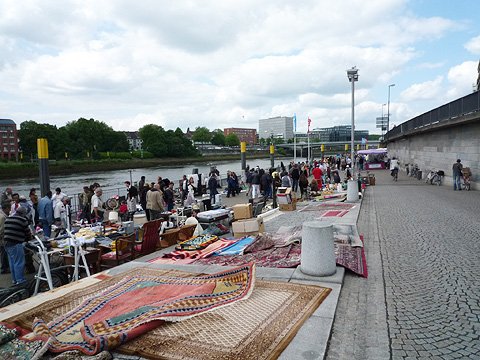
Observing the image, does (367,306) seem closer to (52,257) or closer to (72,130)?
(52,257)

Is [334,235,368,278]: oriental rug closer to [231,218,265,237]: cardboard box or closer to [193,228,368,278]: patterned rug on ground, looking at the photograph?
[193,228,368,278]: patterned rug on ground

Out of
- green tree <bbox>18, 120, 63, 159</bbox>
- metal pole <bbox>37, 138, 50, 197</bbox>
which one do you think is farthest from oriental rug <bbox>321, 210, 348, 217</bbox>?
green tree <bbox>18, 120, 63, 159</bbox>

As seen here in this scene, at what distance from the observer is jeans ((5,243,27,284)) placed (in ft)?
23.1

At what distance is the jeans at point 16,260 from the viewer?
7027 mm

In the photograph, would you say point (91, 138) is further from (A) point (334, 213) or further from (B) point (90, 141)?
(A) point (334, 213)

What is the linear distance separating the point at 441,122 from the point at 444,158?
7.70ft

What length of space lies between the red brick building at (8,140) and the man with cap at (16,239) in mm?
110180

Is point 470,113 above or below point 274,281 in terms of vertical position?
above

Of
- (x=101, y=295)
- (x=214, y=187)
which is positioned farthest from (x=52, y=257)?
(x=214, y=187)

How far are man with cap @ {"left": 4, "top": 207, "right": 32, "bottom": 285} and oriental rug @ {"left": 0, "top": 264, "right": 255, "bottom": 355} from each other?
2.57m

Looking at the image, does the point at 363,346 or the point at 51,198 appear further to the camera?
the point at 51,198

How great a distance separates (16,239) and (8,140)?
378 ft

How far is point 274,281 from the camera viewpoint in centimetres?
543

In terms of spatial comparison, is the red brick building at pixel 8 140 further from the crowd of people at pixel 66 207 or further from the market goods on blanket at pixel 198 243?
the market goods on blanket at pixel 198 243
